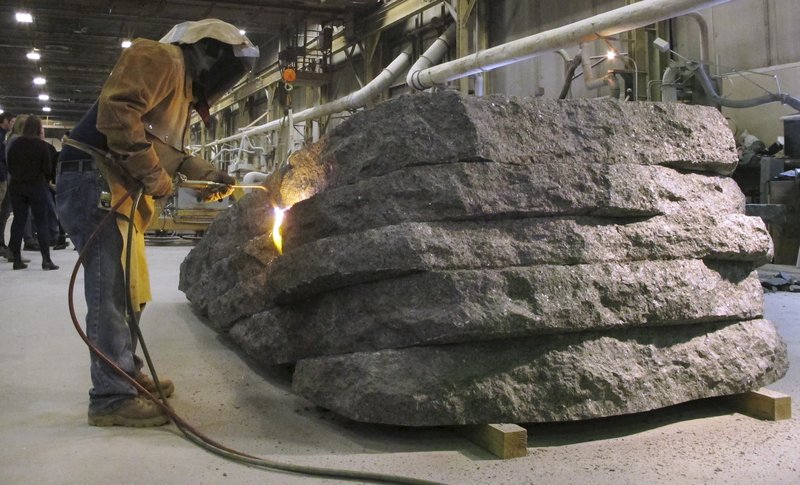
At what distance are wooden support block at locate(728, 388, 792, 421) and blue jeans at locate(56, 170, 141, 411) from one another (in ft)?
8.73

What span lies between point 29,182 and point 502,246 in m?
6.18

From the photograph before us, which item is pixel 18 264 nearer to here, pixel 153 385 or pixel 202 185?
pixel 153 385

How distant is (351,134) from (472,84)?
7.20m

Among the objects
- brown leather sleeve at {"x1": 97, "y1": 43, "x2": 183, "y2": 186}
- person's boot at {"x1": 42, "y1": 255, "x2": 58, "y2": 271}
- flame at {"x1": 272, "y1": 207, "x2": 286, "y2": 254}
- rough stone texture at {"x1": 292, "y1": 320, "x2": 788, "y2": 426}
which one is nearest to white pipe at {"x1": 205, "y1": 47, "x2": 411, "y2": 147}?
person's boot at {"x1": 42, "y1": 255, "x2": 58, "y2": 271}

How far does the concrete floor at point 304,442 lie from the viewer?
219 centimetres

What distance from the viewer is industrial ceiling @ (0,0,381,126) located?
12328 millimetres

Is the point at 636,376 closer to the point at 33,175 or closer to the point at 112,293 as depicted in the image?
the point at 112,293

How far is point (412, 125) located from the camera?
2.80 metres

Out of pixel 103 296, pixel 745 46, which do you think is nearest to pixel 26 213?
pixel 103 296

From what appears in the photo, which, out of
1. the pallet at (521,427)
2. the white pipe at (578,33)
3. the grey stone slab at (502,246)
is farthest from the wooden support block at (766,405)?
the white pipe at (578,33)

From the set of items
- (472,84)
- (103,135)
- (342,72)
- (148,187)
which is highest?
(342,72)

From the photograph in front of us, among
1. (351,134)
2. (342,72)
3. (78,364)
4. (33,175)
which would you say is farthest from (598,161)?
(342,72)

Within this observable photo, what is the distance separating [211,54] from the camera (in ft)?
9.62

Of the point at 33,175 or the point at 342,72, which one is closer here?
the point at 33,175
